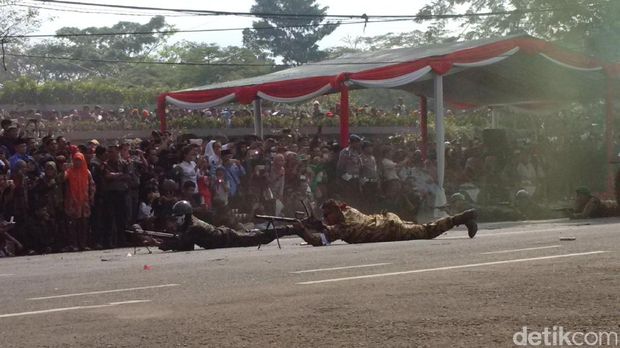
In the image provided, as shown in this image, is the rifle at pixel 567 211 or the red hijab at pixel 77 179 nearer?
the red hijab at pixel 77 179

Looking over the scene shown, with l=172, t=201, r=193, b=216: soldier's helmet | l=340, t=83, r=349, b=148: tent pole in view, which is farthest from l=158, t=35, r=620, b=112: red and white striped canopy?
l=172, t=201, r=193, b=216: soldier's helmet

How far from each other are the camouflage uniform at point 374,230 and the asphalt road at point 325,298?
7.21 feet

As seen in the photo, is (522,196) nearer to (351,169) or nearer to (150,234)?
(351,169)

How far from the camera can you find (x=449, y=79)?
103 ft

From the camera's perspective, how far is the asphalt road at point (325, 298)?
8070mm

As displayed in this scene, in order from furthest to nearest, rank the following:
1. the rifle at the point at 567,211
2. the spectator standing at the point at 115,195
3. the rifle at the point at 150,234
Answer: the rifle at the point at 567,211 < the spectator standing at the point at 115,195 < the rifle at the point at 150,234

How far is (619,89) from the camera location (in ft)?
102

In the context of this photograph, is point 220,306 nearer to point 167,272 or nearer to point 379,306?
point 379,306

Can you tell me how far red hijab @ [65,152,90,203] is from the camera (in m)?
18.4

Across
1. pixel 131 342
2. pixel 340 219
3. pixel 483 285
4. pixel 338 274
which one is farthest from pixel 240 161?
pixel 131 342

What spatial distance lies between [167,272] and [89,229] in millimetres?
6744

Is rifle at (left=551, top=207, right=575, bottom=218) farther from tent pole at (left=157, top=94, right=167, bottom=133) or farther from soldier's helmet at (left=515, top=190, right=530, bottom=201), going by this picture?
tent pole at (left=157, top=94, right=167, bottom=133)

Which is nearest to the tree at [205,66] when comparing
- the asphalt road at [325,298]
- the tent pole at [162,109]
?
the tent pole at [162,109]

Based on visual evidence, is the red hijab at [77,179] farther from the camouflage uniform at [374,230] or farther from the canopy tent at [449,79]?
the canopy tent at [449,79]
